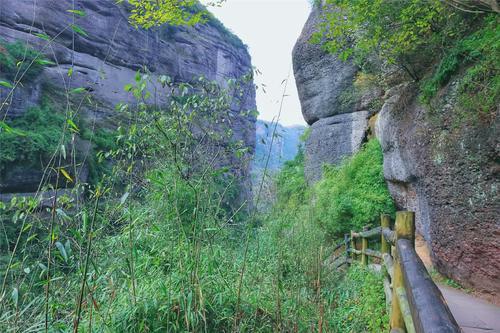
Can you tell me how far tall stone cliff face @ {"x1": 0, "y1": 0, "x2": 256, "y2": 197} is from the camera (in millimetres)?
12523

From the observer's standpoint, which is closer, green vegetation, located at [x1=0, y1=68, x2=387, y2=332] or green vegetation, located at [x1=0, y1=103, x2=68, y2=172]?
green vegetation, located at [x1=0, y1=68, x2=387, y2=332]

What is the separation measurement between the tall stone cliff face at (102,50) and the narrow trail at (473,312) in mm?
6907

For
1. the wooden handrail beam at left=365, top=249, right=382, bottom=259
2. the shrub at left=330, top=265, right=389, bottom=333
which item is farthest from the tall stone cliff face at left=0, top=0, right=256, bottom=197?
the shrub at left=330, top=265, right=389, bottom=333

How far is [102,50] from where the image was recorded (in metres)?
16.1

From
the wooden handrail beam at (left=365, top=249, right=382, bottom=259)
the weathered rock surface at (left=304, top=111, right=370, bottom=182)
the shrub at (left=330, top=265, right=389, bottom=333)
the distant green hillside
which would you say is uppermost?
the weathered rock surface at (left=304, top=111, right=370, bottom=182)

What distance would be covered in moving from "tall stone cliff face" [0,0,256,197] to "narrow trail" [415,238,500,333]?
272 inches

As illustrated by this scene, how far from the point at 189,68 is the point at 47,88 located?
865 cm

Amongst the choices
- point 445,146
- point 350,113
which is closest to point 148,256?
point 445,146

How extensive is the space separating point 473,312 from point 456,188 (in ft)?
6.18

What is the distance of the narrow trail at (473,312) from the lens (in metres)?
2.46

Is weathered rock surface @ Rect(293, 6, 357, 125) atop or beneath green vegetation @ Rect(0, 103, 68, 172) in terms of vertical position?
atop

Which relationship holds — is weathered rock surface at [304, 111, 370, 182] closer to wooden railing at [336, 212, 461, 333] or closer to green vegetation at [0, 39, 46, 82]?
wooden railing at [336, 212, 461, 333]

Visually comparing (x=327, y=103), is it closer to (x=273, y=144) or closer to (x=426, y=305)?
(x=273, y=144)

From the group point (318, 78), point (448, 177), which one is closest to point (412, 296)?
point (448, 177)
